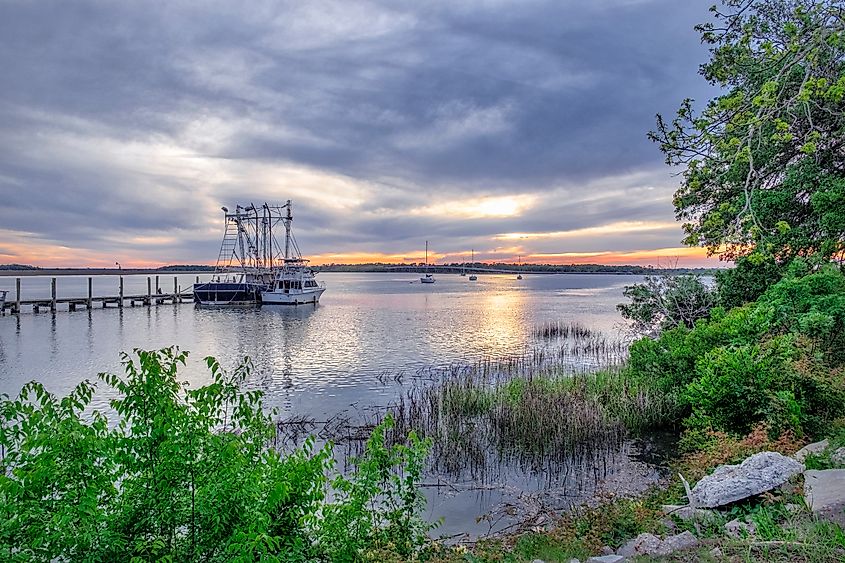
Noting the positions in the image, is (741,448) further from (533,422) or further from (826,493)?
(533,422)

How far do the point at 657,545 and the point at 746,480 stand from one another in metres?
1.63

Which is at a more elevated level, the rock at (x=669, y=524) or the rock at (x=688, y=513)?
the rock at (x=688, y=513)

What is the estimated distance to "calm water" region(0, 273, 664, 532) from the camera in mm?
17859

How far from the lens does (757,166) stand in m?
13.7

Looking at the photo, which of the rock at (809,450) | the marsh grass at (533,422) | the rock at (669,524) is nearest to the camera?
the rock at (669,524)

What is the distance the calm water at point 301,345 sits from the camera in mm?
17859

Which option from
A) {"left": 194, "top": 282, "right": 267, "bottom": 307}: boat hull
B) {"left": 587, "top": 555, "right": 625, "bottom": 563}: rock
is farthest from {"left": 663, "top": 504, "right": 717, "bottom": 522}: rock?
{"left": 194, "top": 282, "right": 267, "bottom": 307}: boat hull

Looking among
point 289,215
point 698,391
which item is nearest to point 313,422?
point 698,391

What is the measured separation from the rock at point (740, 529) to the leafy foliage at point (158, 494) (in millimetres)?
3232

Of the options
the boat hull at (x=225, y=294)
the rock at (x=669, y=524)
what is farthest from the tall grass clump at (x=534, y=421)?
the boat hull at (x=225, y=294)

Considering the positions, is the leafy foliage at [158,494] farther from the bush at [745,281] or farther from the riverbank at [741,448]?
the bush at [745,281]

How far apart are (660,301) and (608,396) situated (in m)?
6.08

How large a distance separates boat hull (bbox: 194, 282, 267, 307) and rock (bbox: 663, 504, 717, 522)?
58.6 m

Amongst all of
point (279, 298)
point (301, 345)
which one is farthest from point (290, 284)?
point (301, 345)
